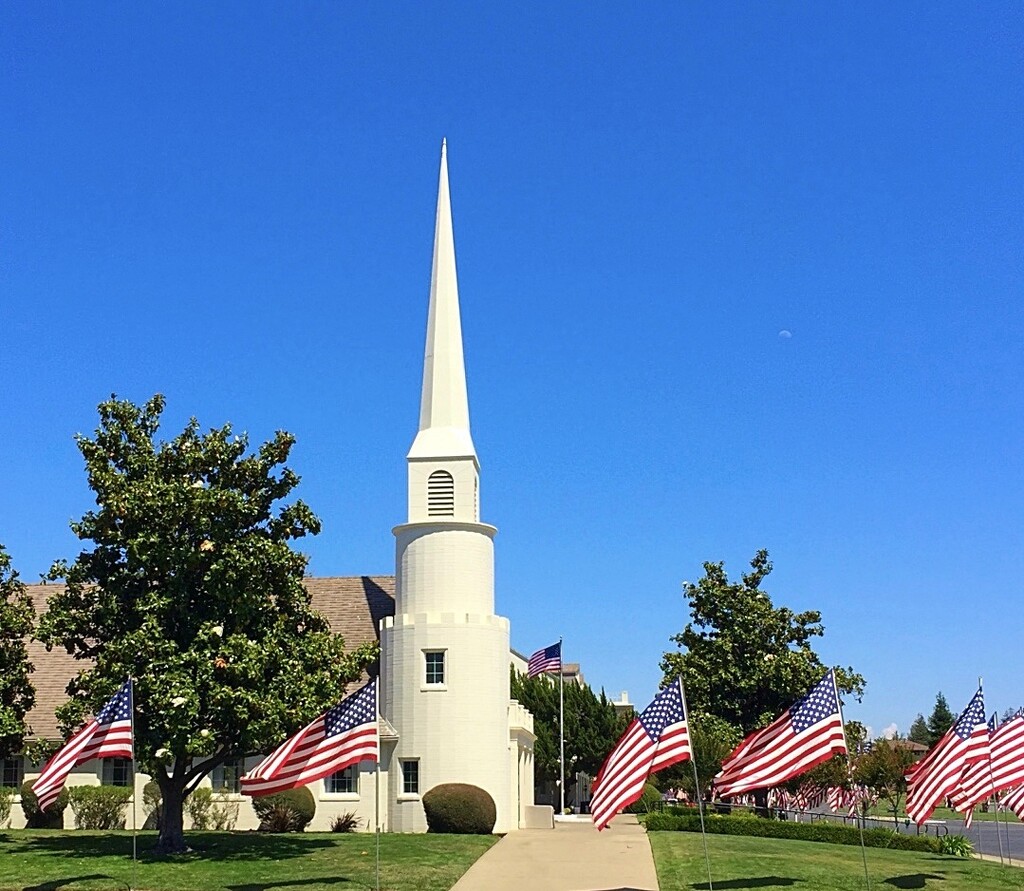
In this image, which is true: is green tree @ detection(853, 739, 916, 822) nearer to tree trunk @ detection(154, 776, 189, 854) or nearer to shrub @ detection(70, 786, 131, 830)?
tree trunk @ detection(154, 776, 189, 854)

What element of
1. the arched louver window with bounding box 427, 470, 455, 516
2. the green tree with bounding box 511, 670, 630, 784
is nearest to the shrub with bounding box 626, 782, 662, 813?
the green tree with bounding box 511, 670, 630, 784

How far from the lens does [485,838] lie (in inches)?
1441

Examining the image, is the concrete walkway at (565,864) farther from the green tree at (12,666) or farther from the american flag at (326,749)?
the green tree at (12,666)

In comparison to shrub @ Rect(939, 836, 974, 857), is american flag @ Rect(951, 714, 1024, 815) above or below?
above

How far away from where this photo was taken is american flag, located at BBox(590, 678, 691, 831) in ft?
71.0

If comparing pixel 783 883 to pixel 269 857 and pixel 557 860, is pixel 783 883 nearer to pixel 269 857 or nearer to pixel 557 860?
pixel 557 860

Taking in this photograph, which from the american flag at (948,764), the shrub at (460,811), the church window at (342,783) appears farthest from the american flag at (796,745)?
the church window at (342,783)

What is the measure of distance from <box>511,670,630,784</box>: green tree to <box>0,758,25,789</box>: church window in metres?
26.3

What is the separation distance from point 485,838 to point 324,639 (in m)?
9.00

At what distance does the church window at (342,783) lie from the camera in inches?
1638

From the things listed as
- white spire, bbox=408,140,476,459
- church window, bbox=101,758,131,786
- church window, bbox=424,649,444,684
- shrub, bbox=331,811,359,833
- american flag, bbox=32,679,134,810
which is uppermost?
white spire, bbox=408,140,476,459

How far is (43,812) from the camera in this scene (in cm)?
4144

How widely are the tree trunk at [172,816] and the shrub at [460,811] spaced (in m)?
10.2

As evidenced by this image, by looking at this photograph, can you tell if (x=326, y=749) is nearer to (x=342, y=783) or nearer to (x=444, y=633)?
(x=444, y=633)
